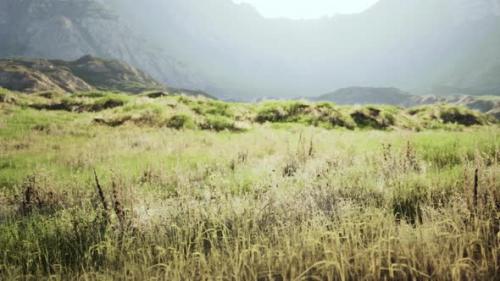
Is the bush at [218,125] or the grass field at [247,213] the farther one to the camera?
the bush at [218,125]

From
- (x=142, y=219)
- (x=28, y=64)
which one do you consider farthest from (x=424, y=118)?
(x=28, y=64)

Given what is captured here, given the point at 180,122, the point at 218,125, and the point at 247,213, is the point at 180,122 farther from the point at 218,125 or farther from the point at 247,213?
the point at 247,213

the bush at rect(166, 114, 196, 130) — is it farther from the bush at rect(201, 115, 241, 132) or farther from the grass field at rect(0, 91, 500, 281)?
the grass field at rect(0, 91, 500, 281)

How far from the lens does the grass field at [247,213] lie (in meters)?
4.21

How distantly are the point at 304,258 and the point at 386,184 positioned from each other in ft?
10.9

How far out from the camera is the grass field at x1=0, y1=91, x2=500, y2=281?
421cm

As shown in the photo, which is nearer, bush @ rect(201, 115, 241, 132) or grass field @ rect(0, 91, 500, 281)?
grass field @ rect(0, 91, 500, 281)

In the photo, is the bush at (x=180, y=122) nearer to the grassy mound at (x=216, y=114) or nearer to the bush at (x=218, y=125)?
the grassy mound at (x=216, y=114)

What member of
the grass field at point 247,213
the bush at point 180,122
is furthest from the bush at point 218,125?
the grass field at point 247,213

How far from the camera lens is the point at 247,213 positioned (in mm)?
5691

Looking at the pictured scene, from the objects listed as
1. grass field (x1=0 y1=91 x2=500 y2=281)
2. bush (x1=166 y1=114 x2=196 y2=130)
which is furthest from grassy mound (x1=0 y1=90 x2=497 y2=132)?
grass field (x1=0 y1=91 x2=500 y2=281)

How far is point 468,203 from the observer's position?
5469 millimetres

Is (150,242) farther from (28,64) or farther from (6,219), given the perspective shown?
(28,64)

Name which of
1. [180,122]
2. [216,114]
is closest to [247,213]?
[180,122]
